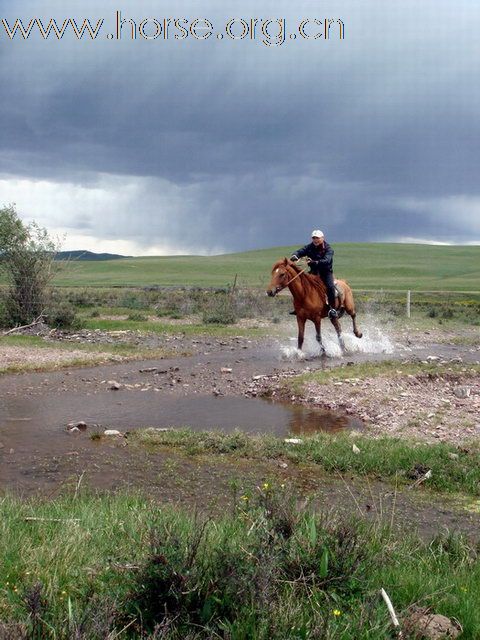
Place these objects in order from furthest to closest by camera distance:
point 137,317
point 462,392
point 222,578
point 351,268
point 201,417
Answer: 1. point 351,268
2. point 137,317
3. point 462,392
4. point 201,417
5. point 222,578

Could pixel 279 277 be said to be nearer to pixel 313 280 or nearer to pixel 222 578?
pixel 313 280

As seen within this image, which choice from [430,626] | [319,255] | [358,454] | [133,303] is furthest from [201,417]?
[133,303]

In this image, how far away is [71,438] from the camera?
926cm

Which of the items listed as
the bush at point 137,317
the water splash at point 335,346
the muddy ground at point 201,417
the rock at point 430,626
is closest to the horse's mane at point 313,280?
the water splash at point 335,346

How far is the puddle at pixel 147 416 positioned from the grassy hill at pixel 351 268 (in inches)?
2464

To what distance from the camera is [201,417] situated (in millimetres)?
11148

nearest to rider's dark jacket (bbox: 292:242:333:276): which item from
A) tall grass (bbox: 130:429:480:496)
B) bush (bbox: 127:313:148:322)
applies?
tall grass (bbox: 130:429:480:496)

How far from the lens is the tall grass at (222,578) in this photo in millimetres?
3252

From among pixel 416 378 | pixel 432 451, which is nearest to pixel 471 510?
pixel 432 451

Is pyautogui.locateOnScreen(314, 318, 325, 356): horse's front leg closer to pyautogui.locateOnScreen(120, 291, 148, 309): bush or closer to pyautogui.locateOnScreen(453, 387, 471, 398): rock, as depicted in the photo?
pyautogui.locateOnScreen(453, 387, 471, 398): rock

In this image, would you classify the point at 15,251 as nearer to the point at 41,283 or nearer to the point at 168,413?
the point at 41,283

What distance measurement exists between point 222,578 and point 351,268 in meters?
98.7

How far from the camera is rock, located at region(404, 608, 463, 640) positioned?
3.45 meters

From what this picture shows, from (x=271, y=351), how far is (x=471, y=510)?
1322 cm
